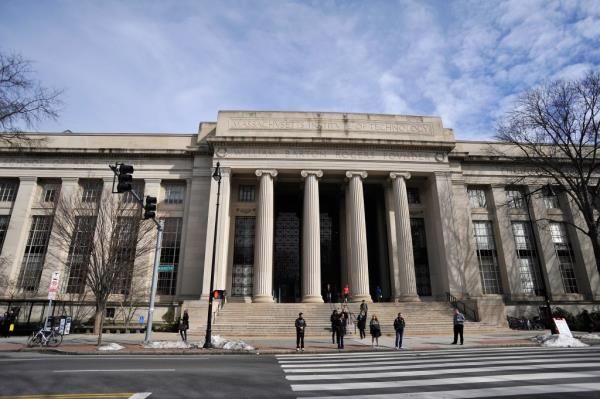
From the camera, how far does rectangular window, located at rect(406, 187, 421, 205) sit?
32500 mm

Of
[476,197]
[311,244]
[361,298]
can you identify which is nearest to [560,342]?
[361,298]

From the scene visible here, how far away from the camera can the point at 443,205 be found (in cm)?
2917

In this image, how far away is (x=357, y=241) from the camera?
90.5 feet

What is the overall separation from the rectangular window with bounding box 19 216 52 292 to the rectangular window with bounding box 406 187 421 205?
32446 millimetres

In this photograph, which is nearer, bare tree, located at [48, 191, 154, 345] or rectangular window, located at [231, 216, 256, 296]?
bare tree, located at [48, 191, 154, 345]

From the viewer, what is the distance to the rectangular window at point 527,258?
98.9 feet

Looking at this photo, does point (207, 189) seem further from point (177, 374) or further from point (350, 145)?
point (177, 374)

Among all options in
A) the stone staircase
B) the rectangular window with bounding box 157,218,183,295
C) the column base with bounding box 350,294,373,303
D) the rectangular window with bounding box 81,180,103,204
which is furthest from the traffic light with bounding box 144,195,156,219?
the rectangular window with bounding box 81,180,103,204

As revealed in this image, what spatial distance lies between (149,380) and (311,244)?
20.3 metres

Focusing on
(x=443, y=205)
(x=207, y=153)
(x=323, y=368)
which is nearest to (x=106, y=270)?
(x=207, y=153)

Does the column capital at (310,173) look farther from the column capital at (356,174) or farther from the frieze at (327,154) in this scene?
the column capital at (356,174)

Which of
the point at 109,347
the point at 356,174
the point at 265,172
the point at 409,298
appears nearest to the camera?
the point at 109,347

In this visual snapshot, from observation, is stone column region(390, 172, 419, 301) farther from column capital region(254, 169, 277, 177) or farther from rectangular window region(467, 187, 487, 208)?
column capital region(254, 169, 277, 177)

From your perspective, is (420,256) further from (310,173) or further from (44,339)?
(44,339)
